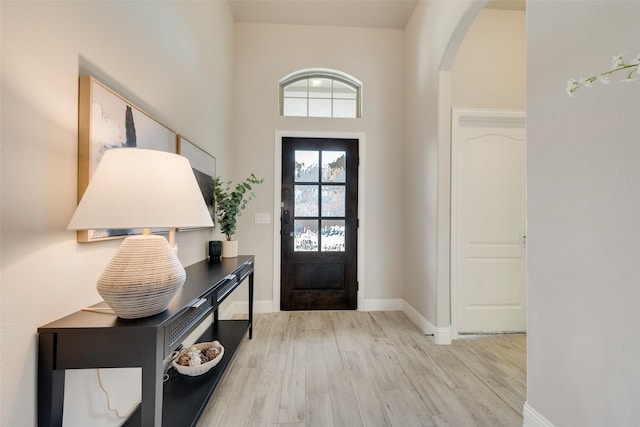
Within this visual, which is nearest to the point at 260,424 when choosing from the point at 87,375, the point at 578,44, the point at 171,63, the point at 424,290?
the point at 87,375

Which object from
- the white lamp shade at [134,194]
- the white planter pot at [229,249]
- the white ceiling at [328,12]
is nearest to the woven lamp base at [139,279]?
the white lamp shade at [134,194]

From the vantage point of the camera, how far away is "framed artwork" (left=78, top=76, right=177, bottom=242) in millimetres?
1038

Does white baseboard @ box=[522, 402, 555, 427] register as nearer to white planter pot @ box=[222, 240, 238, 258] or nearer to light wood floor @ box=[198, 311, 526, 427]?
light wood floor @ box=[198, 311, 526, 427]

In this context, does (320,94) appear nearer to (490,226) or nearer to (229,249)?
(229,249)

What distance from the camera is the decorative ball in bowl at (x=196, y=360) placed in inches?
65.1

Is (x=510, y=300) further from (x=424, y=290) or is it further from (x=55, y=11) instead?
(x=55, y=11)

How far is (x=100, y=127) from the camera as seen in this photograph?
1104mm

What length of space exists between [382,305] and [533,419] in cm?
199

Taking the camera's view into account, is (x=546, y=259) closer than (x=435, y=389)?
Yes

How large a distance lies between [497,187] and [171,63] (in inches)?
117

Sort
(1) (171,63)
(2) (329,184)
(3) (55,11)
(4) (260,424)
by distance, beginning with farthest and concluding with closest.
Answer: (2) (329,184), (1) (171,63), (4) (260,424), (3) (55,11)

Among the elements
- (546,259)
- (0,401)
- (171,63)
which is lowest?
(0,401)

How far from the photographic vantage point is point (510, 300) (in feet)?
8.88

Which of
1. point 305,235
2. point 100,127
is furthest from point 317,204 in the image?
point 100,127
